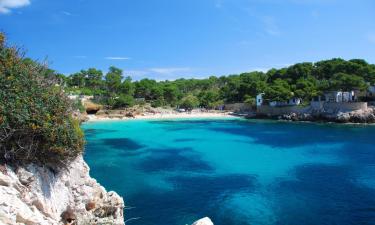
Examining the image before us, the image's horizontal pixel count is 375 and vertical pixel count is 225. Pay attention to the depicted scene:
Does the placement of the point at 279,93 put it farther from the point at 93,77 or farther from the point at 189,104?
the point at 93,77

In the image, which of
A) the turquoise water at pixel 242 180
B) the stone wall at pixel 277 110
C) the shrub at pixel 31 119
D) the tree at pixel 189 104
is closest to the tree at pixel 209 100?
the tree at pixel 189 104

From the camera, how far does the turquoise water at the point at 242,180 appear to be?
15.6 meters

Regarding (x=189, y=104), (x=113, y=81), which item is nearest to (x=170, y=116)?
(x=189, y=104)

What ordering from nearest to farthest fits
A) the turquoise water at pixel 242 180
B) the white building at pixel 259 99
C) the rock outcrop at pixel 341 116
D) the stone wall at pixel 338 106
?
the turquoise water at pixel 242 180
the rock outcrop at pixel 341 116
the stone wall at pixel 338 106
the white building at pixel 259 99

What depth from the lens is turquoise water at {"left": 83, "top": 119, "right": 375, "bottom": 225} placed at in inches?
614

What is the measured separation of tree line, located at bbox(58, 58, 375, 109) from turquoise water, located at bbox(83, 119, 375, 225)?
3369 centimetres

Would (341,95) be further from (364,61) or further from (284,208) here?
(284,208)

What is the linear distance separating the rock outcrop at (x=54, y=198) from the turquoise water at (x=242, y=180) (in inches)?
65.4

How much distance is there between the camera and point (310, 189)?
19438 millimetres

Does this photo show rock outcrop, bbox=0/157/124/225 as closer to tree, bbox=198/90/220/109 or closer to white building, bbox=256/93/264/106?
white building, bbox=256/93/264/106

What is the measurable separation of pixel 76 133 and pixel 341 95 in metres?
71.1

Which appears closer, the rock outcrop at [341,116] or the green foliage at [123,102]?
the rock outcrop at [341,116]

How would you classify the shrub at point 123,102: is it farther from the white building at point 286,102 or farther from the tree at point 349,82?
the tree at point 349,82

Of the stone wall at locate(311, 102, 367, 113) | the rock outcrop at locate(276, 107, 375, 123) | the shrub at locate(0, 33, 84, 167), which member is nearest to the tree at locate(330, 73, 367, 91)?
the stone wall at locate(311, 102, 367, 113)
